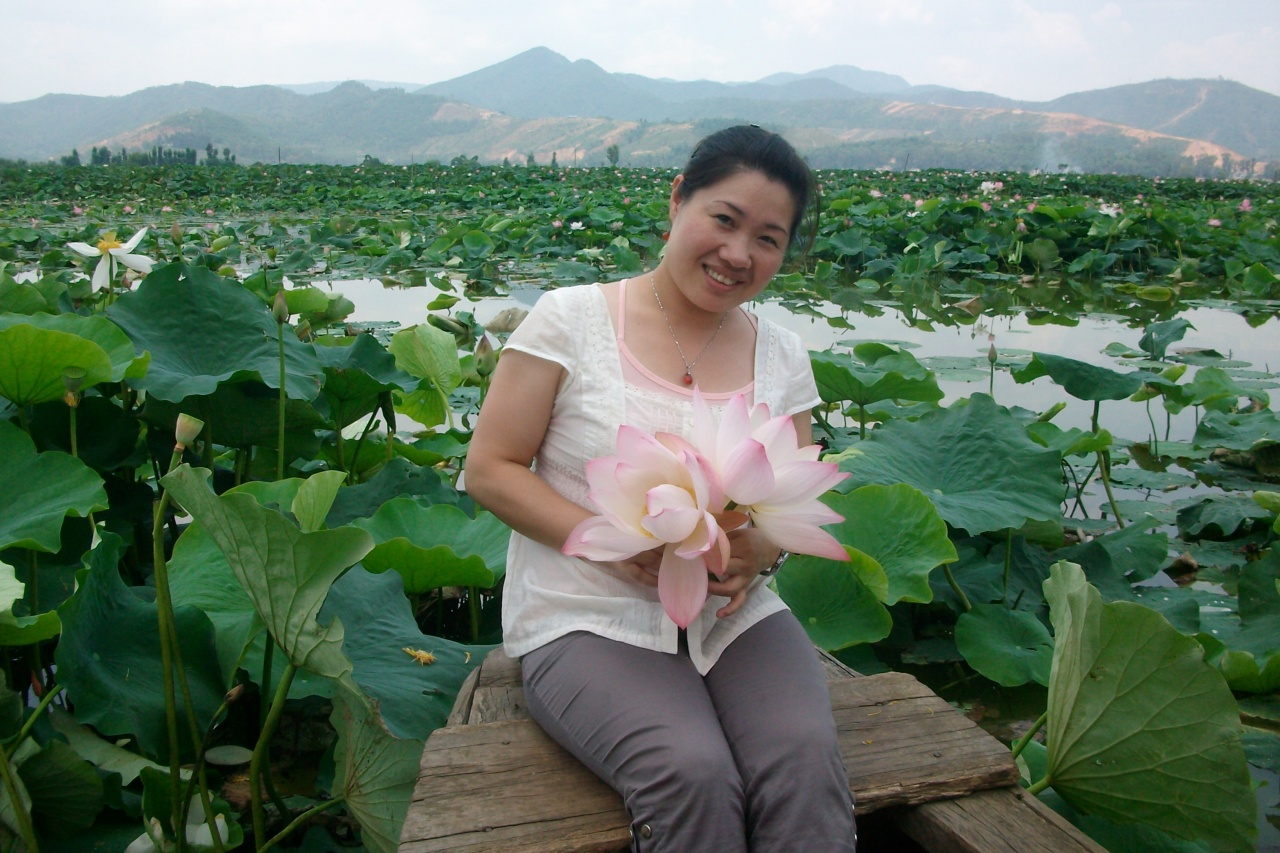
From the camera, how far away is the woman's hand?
39.2 inches

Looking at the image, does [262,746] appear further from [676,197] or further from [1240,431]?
[1240,431]

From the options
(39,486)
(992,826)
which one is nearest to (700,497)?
(992,826)

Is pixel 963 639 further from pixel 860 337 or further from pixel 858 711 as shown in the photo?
pixel 860 337

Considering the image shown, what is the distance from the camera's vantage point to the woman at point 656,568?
2.99 feet

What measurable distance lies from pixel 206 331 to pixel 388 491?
1.46ft

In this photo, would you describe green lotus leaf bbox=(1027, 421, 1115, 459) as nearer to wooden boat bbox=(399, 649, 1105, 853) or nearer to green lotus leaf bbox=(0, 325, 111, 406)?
wooden boat bbox=(399, 649, 1105, 853)

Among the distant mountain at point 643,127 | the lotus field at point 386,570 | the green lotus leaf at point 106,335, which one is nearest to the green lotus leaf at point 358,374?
the lotus field at point 386,570

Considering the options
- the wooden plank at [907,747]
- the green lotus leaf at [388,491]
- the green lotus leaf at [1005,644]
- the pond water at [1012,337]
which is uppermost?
the green lotus leaf at [388,491]

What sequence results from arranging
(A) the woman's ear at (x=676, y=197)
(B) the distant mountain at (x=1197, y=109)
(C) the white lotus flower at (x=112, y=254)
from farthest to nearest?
(B) the distant mountain at (x=1197, y=109), (C) the white lotus flower at (x=112, y=254), (A) the woman's ear at (x=676, y=197)

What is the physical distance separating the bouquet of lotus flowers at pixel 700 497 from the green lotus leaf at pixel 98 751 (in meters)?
0.62

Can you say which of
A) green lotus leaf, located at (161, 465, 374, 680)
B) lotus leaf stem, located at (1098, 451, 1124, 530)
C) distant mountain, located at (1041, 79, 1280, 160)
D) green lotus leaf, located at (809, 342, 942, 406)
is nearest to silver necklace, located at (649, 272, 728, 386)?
green lotus leaf, located at (161, 465, 374, 680)

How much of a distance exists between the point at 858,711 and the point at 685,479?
45 cm

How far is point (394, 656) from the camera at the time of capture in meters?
1.23

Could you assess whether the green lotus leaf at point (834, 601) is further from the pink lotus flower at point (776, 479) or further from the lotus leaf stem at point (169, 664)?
the lotus leaf stem at point (169, 664)
